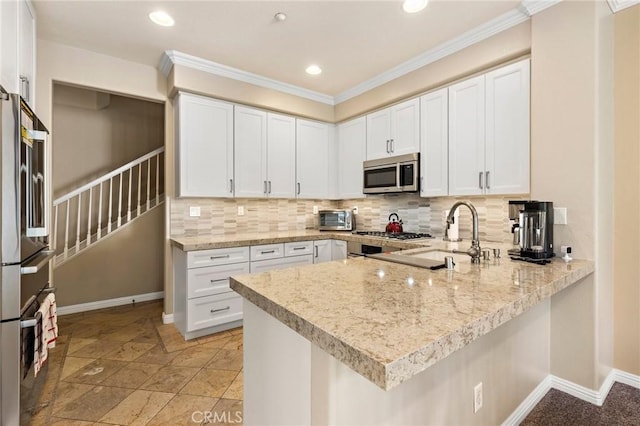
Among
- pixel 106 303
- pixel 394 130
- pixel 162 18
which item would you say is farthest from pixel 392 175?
pixel 106 303

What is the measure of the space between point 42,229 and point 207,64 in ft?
6.84

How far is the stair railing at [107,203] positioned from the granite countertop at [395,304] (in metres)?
3.39

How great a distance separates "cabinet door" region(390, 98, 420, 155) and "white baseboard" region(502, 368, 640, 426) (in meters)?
2.10

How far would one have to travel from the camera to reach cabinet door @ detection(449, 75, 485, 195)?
8.41ft

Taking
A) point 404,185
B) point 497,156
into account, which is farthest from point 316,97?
point 497,156

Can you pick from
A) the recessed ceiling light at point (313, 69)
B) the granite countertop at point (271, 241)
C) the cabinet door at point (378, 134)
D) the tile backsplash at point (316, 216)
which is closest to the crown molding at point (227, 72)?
the recessed ceiling light at point (313, 69)

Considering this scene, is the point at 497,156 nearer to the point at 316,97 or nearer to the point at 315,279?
the point at 315,279

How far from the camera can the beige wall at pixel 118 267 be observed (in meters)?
3.58

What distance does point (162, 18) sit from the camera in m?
2.32

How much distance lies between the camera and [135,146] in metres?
4.42

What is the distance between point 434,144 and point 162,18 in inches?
97.7

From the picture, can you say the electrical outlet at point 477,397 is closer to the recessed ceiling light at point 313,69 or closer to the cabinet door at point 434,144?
the cabinet door at point 434,144

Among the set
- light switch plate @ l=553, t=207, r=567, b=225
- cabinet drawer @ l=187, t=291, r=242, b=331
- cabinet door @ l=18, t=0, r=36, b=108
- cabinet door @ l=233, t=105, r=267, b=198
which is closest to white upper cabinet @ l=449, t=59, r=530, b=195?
light switch plate @ l=553, t=207, r=567, b=225

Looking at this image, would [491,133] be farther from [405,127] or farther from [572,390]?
[572,390]
